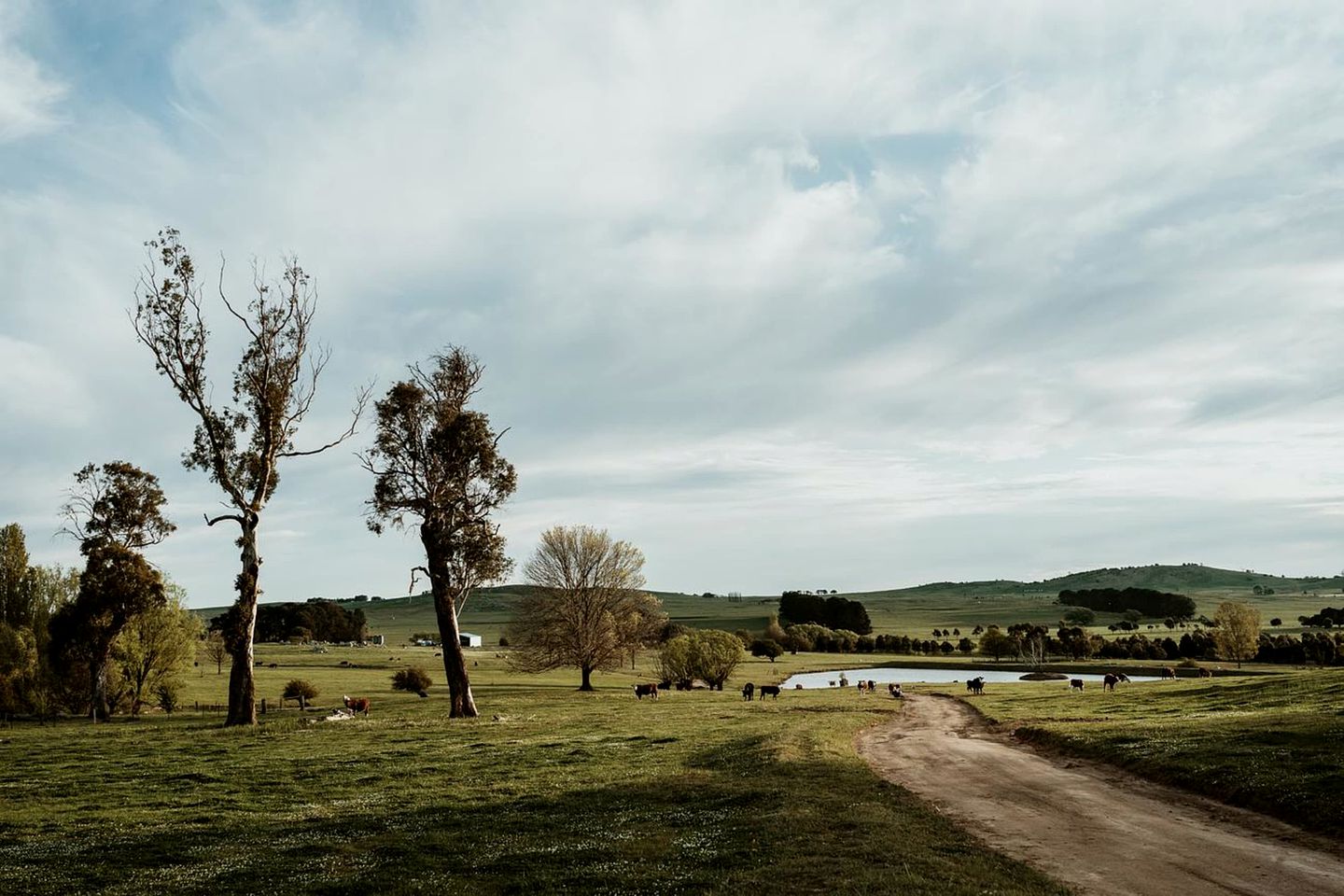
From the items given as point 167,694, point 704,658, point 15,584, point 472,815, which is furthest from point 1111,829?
point 15,584

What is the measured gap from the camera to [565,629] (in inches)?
2837

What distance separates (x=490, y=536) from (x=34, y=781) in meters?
22.6

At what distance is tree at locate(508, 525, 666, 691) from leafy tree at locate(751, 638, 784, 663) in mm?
48472

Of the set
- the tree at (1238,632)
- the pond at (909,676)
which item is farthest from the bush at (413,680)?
the tree at (1238,632)

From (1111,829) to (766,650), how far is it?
10844 centimetres

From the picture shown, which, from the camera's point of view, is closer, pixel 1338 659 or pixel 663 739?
pixel 663 739

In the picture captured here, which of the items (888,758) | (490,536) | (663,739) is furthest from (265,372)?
(888,758)

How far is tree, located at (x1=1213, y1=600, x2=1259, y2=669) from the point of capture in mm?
92375

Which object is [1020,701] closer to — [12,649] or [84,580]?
[84,580]

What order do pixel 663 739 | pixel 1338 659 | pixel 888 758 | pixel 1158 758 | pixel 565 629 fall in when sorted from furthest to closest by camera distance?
pixel 1338 659
pixel 565 629
pixel 663 739
pixel 888 758
pixel 1158 758

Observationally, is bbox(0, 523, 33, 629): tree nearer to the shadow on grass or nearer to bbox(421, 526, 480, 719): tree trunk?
bbox(421, 526, 480, 719): tree trunk

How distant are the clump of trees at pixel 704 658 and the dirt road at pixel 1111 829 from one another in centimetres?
4883

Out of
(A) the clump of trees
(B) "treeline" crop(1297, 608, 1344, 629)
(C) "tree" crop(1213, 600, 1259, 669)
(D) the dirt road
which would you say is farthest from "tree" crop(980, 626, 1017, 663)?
(D) the dirt road

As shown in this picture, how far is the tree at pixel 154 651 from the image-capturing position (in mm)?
55344
